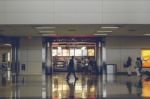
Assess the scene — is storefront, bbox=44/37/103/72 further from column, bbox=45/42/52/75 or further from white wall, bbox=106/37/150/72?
white wall, bbox=106/37/150/72

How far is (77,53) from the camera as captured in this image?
162 ft

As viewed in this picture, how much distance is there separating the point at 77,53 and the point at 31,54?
7.94m

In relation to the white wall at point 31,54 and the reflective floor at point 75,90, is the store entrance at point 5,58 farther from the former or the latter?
the reflective floor at point 75,90

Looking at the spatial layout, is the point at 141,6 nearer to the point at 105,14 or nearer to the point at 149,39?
the point at 105,14

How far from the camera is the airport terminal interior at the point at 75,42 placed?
87.7 ft

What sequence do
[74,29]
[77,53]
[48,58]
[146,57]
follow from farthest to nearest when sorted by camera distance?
1. [77,53]
2. [146,57]
3. [48,58]
4. [74,29]

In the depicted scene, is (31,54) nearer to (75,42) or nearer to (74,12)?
(75,42)

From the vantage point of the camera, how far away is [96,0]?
26719 millimetres

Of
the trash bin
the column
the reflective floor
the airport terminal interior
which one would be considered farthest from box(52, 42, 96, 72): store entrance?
the reflective floor

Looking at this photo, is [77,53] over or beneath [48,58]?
over

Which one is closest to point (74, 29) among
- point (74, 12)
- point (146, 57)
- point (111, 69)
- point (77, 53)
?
point (74, 12)

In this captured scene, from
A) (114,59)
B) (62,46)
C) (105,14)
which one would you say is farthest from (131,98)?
(62,46)

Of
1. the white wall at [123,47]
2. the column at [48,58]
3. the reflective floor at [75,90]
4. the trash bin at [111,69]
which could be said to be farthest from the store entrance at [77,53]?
the reflective floor at [75,90]

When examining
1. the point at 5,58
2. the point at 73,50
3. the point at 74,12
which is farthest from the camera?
the point at 73,50
